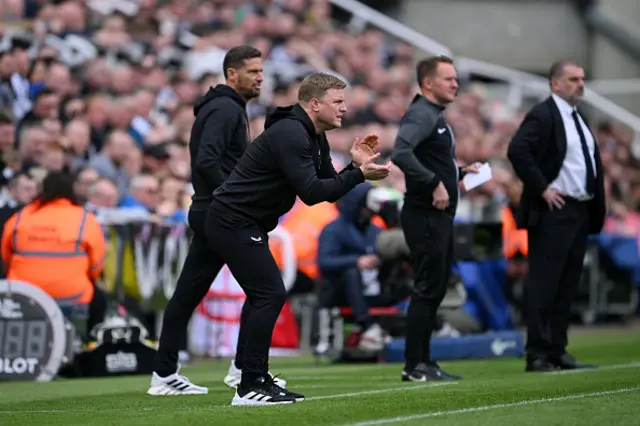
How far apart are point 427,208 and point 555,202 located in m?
1.32

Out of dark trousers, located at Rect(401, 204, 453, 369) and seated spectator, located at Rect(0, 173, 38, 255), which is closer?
dark trousers, located at Rect(401, 204, 453, 369)

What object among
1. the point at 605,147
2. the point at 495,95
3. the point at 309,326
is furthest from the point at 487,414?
the point at 495,95

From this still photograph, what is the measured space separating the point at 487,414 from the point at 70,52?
36.6ft

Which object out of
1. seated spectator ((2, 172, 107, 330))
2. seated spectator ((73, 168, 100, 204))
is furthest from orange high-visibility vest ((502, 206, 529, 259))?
seated spectator ((2, 172, 107, 330))

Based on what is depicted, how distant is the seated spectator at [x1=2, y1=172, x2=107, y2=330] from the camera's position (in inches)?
548

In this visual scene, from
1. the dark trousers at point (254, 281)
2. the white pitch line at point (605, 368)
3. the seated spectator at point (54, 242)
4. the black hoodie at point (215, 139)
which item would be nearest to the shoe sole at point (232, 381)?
the black hoodie at point (215, 139)

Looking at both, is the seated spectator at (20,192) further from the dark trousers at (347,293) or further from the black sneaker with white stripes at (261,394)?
the black sneaker with white stripes at (261,394)

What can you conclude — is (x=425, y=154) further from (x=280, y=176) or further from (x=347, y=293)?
(x=347, y=293)

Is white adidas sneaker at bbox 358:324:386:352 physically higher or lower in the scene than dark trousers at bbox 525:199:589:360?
lower

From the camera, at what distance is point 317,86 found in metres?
9.97

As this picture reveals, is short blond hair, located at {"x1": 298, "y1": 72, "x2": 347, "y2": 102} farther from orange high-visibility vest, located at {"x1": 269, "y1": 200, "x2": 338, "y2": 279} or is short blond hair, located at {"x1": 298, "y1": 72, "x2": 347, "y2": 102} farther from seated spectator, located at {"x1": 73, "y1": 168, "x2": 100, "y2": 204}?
orange high-visibility vest, located at {"x1": 269, "y1": 200, "x2": 338, "y2": 279}

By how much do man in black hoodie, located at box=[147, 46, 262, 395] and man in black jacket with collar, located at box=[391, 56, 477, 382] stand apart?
1.30 m

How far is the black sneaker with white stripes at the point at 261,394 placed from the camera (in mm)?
9773

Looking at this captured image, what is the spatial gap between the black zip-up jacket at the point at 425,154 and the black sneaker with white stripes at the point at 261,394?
2409mm
